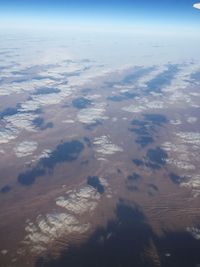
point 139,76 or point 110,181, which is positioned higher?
point 139,76

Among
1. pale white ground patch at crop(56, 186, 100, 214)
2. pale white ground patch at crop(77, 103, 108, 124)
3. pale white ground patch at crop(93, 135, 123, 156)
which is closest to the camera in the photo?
pale white ground patch at crop(56, 186, 100, 214)

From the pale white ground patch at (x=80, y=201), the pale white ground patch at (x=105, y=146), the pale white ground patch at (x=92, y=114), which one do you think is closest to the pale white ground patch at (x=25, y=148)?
the pale white ground patch at (x=105, y=146)

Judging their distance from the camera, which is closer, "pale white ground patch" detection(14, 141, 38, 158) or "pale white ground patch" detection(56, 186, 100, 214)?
"pale white ground patch" detection(56, 186, 100, 214)

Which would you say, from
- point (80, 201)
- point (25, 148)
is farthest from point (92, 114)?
point (80, 201)

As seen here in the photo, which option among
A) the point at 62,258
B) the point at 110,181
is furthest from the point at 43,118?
the point at 62,258

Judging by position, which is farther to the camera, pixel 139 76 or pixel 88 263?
pixel 139 76

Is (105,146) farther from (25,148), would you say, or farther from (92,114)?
(92,114)

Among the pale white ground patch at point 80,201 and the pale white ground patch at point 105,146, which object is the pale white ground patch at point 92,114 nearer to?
the pale white ground patch at point 105,146

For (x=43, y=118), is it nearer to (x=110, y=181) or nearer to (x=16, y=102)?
(x=16, y=102)

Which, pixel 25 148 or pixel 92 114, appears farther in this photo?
pixel 92 114

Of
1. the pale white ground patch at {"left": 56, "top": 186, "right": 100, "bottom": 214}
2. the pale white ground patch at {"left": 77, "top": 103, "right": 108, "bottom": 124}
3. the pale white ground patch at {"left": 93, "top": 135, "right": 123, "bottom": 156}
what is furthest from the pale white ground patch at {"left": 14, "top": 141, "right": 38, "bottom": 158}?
the pale white ground patch at {"left": 77, "top": 103, "right": 108, "bottom": 124}

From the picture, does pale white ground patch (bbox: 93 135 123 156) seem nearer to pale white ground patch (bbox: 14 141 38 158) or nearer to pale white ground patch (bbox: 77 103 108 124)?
pale white ground patch (bbox: 14 141 38 158)
